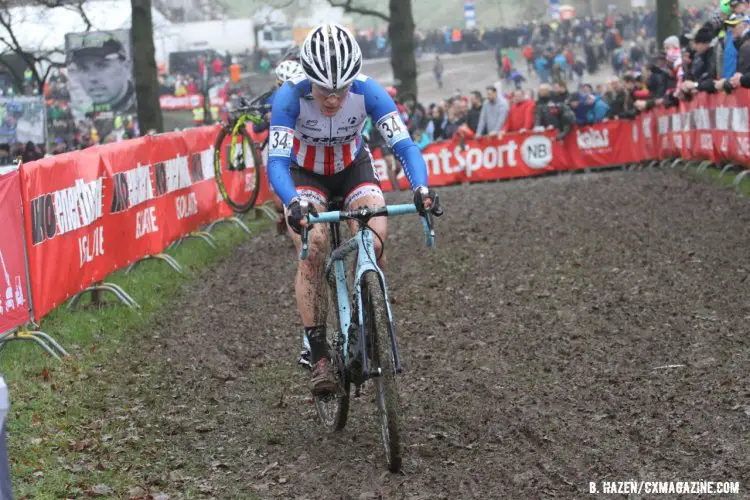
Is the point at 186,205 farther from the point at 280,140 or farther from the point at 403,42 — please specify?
the point at 403,42

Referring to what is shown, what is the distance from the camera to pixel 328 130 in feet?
22.3

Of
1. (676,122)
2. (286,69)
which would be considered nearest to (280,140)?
(286,69)

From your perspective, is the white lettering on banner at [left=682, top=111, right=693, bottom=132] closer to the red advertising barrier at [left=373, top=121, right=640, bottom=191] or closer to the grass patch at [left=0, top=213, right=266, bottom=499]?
the red advertising barrier at [left=373, top=121, right=640, bottom=191]

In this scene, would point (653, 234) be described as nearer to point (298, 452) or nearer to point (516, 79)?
point (298, 452)

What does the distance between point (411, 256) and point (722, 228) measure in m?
3.49

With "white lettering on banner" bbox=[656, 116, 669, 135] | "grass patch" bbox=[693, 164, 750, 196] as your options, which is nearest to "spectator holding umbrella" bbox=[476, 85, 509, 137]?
"white lettering on banner" bbox=[656, 116, 669, 135]

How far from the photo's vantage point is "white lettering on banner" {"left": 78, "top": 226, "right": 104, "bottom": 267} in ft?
34.6

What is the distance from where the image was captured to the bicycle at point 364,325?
578 centimetres

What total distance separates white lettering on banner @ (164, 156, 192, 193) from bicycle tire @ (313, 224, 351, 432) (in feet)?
23.9

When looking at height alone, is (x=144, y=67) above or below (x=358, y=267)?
above

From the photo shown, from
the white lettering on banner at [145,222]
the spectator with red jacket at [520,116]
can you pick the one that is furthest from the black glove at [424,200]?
the spectator with red jacket at [520,116]

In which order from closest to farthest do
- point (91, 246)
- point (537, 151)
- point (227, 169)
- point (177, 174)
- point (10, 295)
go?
point (10, 295)
point (91, 246)
point (177, 174)
point (227, 169)
point (537, 151)

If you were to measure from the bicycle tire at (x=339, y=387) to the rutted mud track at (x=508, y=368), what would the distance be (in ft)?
0.33

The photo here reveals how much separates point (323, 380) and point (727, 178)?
38.2 feet
